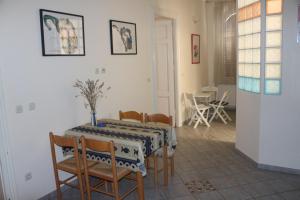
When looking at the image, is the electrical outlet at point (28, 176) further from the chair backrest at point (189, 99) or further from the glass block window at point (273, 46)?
the chair backrest at point (189, 99)

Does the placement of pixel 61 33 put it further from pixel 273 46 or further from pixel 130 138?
A: pixel 273 46

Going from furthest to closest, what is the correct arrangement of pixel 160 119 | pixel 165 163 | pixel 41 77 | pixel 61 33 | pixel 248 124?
1. pixel 248 124
2. pixel 160 119
3. pixel 165 163
4. pixel 61 33
5. pixel 41 77

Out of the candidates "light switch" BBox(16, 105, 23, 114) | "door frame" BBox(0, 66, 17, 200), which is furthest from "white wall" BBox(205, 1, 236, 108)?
"door frame" BBox(0, 66, 17, 200)

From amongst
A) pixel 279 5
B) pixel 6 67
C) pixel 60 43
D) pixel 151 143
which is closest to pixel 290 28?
pixel 279 5

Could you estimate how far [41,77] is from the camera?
2.90 m

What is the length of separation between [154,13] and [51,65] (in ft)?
7.99

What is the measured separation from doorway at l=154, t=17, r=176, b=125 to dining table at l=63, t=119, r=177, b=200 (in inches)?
94.7

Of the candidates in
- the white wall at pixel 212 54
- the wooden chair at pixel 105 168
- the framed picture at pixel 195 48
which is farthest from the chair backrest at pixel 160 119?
the white wall at pixel 212 54

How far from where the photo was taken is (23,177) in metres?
2.78

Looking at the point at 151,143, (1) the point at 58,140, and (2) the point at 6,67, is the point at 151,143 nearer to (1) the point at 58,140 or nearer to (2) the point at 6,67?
(1) the point at 58,140

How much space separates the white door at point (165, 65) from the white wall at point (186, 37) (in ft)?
0.47

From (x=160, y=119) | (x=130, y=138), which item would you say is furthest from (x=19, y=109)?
(x=160, y=119)

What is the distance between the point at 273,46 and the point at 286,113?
2.76ft

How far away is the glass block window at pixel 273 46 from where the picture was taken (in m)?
3.25
